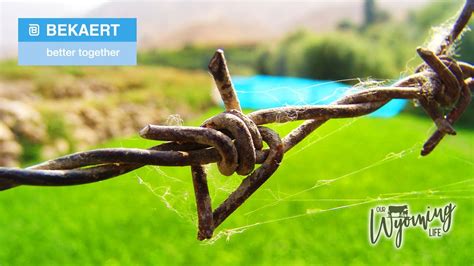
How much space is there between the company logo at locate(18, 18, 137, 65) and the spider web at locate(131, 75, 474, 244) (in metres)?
0.26

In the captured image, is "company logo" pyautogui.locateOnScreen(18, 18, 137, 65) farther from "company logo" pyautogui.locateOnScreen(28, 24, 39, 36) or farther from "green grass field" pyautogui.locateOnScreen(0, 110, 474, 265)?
"green grass field" pyautogui.locateOnScreen(0, 110, 474, 265)

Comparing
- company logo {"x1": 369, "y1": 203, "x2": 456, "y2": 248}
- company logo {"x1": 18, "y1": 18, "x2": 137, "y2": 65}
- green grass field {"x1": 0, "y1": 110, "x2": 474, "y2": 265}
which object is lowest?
green grass field {"x1": 0, "y1": 110, "x2": 474, "y2": 265}

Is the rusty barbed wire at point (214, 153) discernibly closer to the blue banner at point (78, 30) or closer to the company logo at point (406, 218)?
→ the company logo at point (406, 218)

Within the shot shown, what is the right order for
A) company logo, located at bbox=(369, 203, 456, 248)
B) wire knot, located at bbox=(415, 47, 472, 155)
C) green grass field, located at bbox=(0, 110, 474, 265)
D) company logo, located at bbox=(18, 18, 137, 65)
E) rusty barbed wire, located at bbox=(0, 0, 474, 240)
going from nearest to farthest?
1. rusty barbed wire, located at bbox=(0, 0, 474, 240)
2. wire knot, located at bbox=(415, 47, 472, 155)
3. company logo, located at bbox=(369, 203, 456, 248)
4. company logo, located at bbox=(18, 18, 137, 65)
5. green grass field, located at bbox=(0, 110, 474, 265)

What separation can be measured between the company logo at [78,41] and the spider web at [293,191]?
0.26 meters

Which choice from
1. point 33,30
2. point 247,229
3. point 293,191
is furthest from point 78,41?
point 293,191

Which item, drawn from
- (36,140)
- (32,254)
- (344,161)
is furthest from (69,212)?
(344,161)

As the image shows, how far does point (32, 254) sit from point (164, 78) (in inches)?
178

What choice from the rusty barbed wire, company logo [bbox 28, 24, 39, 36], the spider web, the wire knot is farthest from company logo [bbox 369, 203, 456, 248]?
company logo [bbox 28, 24, 39, 36]

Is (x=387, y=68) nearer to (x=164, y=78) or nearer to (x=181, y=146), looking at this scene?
(x=164, y=78)

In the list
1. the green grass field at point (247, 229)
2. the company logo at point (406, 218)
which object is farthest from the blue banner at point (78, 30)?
the company logo at point (406, 218)

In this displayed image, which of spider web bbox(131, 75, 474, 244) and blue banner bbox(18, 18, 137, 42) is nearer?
spider web bbox(131, 75, 474, 244)

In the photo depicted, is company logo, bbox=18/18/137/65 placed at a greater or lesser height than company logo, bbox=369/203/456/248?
greater

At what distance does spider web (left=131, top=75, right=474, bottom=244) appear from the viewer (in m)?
0.45
